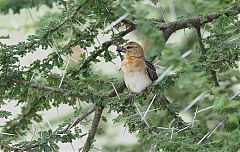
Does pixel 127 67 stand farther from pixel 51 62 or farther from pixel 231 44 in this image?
pixel 231 44

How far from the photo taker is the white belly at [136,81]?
191 inches

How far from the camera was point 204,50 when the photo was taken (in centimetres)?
433

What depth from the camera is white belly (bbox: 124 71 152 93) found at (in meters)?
4.84

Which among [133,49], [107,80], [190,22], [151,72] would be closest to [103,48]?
[107,80]

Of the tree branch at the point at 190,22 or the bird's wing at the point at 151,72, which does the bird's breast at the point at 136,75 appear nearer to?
the bird's wing at the point at 151,72

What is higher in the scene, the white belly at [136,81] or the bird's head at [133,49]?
the bird's head at [133,49]

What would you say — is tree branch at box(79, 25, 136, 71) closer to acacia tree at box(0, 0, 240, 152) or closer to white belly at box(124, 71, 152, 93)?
acacia tree at box(0, 0, 240, 152)

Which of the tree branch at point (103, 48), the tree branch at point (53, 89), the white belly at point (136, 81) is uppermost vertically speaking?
the tree branch at point (103, 48)

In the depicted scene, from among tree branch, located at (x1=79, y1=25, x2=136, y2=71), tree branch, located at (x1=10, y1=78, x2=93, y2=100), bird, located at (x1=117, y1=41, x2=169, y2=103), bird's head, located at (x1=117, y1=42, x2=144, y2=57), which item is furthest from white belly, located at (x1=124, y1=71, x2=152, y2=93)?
tree branch, located at (x1=10, y1=78, x2=93, y2=100)

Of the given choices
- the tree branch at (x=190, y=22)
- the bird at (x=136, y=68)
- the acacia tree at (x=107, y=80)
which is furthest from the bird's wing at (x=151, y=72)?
the tree branch at (x=190, y=22)

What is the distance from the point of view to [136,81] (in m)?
4.97

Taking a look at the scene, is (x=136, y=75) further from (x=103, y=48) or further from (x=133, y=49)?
(x=103, y=48)

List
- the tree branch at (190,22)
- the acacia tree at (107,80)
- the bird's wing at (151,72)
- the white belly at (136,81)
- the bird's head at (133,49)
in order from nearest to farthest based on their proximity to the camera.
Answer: the acacia tree at (107,80)
the tree branch at (190,22)
the white belly at (136,81)
the bird's wing at (151,72)
the bird's head at (133,49)

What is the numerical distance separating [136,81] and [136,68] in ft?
1.13
